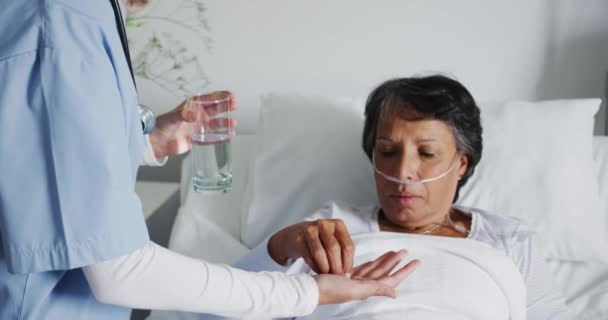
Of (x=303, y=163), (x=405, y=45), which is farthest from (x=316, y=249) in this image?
(x=405, y=45)

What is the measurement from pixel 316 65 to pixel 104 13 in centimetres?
138

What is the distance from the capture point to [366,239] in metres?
1.46

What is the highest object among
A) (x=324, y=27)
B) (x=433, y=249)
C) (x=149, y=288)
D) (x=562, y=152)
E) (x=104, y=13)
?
(x=104, y=13)

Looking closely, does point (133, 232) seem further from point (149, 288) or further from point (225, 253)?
point (225, 253)

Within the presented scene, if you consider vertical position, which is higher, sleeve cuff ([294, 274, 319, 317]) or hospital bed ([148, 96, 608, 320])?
sleeve cuff ([294, 274, 319, 317])

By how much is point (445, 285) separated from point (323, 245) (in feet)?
1.19

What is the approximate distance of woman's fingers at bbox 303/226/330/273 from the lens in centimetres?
111

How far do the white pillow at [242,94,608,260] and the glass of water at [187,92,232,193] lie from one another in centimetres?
45

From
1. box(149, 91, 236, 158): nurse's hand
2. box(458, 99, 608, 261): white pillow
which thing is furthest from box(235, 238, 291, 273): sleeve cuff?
box(458, 99, 608, 261): white pillow

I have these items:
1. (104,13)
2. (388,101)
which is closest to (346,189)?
(388,101)

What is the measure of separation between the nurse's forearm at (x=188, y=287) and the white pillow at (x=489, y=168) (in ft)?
2.90

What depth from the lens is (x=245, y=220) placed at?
6.11ft

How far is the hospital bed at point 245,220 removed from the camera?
1667 millimetres

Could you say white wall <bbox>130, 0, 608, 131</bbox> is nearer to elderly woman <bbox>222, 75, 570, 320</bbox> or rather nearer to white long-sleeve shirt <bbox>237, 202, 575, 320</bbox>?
elderly woman <bbox>222, 75, 570, 320</bbox>
